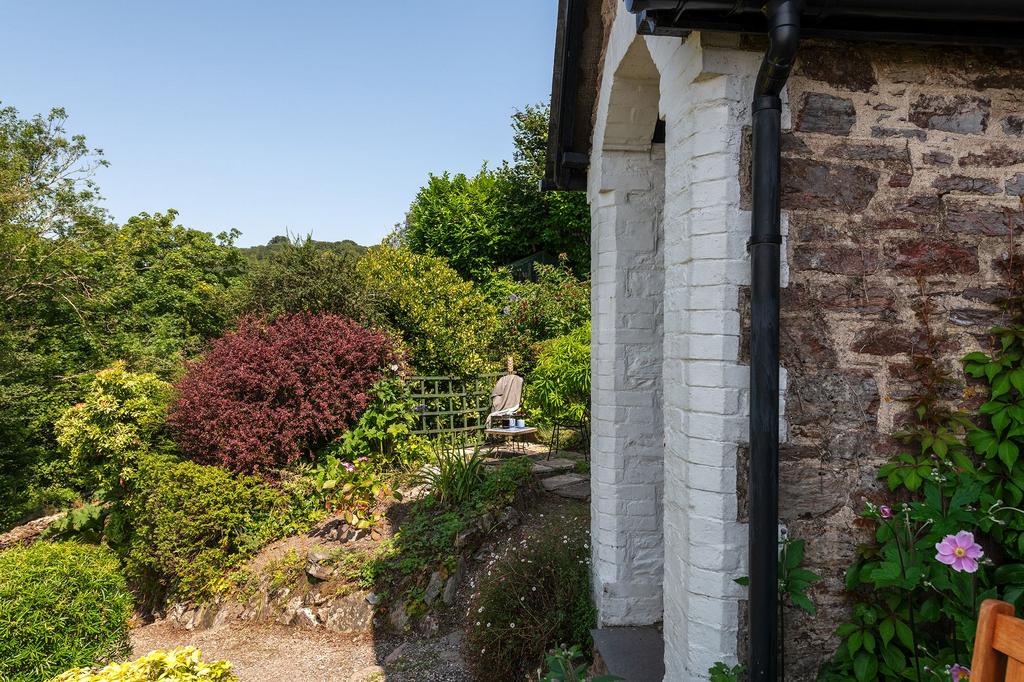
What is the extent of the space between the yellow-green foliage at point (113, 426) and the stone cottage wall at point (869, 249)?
24.2 ft

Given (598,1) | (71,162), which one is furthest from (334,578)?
(71,162)

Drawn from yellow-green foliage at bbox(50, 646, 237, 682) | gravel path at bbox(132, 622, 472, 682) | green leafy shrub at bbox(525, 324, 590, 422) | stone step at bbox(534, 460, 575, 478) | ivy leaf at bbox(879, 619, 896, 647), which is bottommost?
gravel path at bbox(132, 622, 472, 682)

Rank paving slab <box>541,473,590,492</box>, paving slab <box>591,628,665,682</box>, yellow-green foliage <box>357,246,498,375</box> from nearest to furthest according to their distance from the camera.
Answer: paving slab <box>591,628,665,682</box> → paving slab <box>541,473,590,492</box> → yellow-green foliage <box>357,246,498,375</box>

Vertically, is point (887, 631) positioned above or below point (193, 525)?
above

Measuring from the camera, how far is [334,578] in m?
5.61

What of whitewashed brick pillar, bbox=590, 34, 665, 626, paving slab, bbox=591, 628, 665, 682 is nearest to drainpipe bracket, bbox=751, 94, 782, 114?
whitewashed brick pillar, bbox=590, 34, 665, 626

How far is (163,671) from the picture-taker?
3.25 metres

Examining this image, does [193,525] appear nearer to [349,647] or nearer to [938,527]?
[349,647]

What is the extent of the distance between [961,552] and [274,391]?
21.5ft

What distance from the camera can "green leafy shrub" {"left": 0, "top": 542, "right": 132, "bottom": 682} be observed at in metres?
4.48

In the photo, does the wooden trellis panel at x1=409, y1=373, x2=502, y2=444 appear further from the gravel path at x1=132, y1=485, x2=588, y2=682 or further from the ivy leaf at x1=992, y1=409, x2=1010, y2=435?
the ivy leaf at x1=992, y1=409, x2=1010, y2=435

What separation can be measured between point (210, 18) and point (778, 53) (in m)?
8.04

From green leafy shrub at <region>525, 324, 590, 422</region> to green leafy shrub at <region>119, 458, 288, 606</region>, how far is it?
3.36 metres

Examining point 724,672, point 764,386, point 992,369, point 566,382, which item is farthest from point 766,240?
point 566,382
